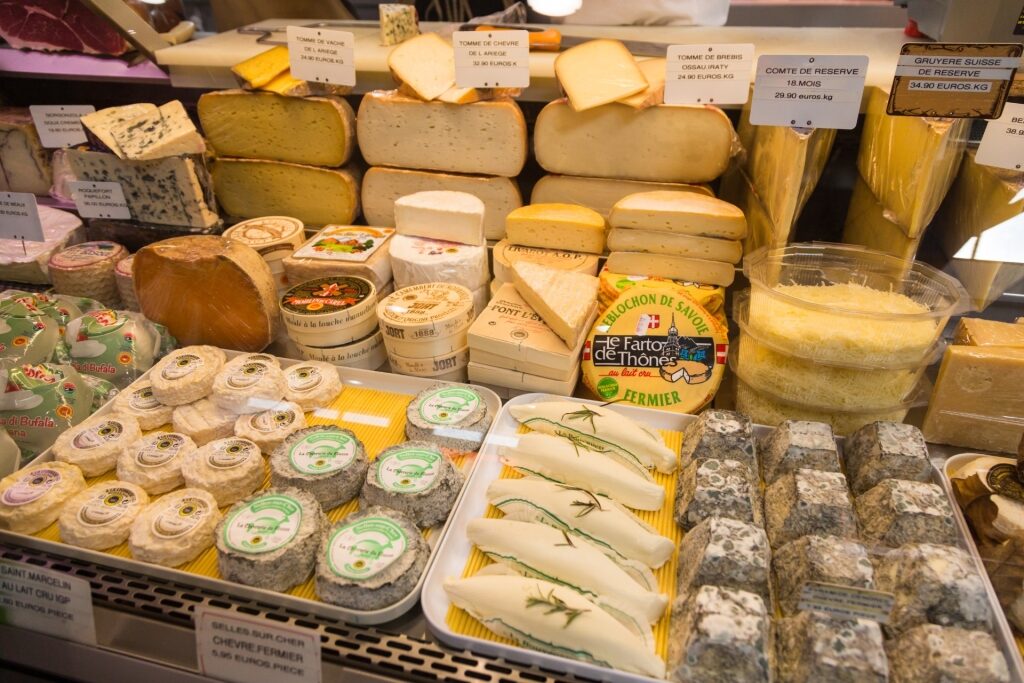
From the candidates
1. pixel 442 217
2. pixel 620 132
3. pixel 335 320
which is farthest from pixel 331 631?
pixel 620 132

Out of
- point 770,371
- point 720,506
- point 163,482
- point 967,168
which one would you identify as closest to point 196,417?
point 163,482

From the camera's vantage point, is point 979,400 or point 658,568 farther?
point 979,400

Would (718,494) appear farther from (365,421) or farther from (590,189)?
(590,189)

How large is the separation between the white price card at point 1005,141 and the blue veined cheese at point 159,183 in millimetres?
2107

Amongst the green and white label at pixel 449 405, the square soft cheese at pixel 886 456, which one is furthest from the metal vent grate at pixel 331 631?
the square soft cheese at pixel 886 456

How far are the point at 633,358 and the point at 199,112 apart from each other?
1.65m

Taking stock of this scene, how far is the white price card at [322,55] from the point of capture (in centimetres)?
200

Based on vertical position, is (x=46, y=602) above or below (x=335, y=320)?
below

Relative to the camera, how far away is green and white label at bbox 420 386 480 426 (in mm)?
1599

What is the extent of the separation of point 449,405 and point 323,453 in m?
0.32

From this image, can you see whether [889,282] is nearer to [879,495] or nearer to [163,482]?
[879,495]

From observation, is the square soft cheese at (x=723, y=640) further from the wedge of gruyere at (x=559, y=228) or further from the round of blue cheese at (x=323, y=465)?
the wedge of gruyere at (x=559, y=228)

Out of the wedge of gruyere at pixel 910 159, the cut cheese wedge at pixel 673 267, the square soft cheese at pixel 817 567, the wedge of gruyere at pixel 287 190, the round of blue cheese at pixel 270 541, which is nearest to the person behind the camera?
the square soft cheese at pixel 817 567

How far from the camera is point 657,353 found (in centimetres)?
175
